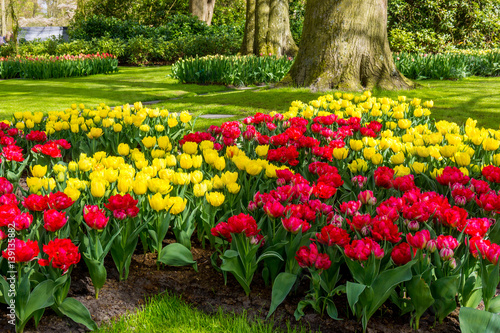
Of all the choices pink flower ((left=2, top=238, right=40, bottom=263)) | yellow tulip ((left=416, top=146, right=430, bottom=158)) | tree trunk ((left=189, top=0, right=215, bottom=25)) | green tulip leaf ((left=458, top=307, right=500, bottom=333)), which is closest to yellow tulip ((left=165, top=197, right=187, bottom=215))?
pink flower ((left=2, top=238, right=40, bottom=263))

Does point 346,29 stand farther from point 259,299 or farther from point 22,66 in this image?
point 22,66

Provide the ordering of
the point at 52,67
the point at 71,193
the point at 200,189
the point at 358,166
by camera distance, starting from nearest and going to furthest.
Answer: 1. the point at 71,193
2. the point at 200,189
3. the point at 358,166
4. the point at 52,67

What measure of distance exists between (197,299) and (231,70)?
8185 mm

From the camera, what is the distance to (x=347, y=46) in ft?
23.8

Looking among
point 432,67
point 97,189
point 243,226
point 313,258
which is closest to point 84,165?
point 97,189

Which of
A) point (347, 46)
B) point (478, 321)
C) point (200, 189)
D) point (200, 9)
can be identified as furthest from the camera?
point (200, 9)

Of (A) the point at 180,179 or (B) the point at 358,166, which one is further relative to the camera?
(B) the point at 358,166

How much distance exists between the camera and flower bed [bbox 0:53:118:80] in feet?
42.9

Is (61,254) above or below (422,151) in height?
below

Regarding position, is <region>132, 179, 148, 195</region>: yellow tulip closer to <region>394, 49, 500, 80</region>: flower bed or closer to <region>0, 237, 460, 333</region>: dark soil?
<region>0, 237, 460, 333</region>: dark soil

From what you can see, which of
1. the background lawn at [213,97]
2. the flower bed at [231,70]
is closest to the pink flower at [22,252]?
the background lawn at [213,97]

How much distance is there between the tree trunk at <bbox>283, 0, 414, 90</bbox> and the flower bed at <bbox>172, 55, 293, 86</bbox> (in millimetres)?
2646

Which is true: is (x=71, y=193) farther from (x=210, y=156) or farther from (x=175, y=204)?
(x=210, y=156)

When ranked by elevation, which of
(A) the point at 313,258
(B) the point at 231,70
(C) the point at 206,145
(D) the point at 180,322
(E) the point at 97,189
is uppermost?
(B) the point at 231,70
